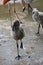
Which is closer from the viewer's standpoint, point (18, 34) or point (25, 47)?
point (18, 34)

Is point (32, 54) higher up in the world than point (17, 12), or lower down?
lower down

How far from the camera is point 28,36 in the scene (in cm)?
328

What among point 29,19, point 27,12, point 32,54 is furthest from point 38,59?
point 27,12

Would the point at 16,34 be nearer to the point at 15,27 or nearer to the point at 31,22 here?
the point at 15,27

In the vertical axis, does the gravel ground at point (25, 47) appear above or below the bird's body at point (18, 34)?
below

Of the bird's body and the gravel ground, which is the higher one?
the bird's body

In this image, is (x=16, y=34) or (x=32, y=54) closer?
(x=16, y=34)

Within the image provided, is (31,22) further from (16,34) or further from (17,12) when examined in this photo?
(16,34)

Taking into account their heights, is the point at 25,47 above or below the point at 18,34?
below

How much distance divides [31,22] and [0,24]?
1.63ft

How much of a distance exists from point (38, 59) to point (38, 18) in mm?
749

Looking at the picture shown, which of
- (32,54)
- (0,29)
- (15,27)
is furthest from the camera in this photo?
(0,29)

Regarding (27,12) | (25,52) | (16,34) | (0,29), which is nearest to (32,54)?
(25,52)

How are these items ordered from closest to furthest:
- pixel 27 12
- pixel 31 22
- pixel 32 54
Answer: pixel 32 54 < pixel 31 22 < pixel 27 12
